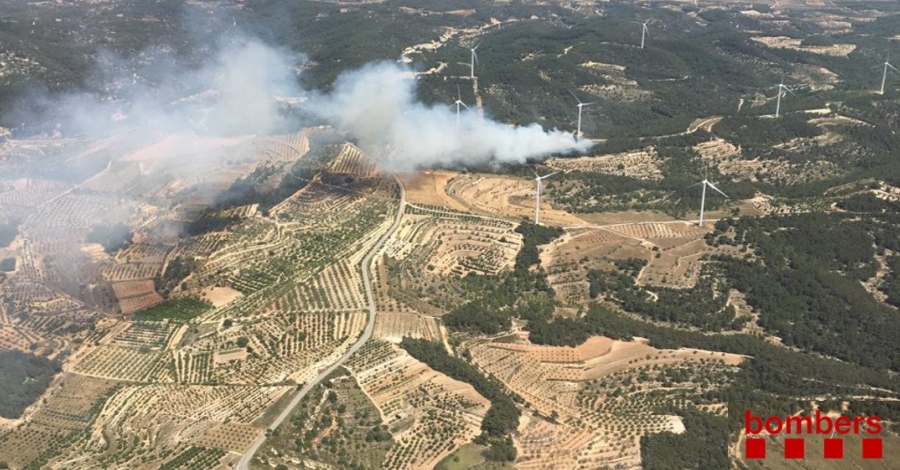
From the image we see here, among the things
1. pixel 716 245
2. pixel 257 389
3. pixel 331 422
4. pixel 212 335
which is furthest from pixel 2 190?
pixel 716 245

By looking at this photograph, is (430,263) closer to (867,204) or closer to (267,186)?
(267,186)

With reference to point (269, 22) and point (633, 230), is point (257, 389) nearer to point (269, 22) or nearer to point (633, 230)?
point (633, 230)

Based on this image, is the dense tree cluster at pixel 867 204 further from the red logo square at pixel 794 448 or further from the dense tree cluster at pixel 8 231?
the dense tree cluster at pixel 8 231

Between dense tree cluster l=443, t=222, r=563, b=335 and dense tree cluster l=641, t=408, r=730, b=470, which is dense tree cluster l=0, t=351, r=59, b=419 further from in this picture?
dense tree cluster l=641, t=408, r=730, b=470

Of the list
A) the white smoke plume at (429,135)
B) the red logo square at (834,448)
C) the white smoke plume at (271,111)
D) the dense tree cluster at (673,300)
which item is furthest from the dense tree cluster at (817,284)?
the white smoke plume at (271,111)
